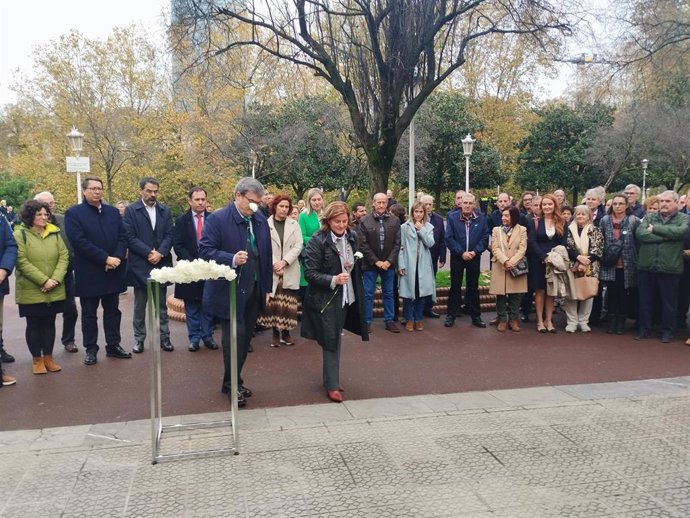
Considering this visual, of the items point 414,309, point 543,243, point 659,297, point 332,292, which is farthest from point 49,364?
point 659,297

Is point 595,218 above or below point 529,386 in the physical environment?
above

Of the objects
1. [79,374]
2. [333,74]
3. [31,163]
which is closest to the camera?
[79,374]

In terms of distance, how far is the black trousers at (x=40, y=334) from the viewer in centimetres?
605

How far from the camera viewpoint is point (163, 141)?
2577 centimetres

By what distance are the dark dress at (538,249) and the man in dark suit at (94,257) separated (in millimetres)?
5471

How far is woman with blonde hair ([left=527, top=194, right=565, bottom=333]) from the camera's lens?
7953 millimetres

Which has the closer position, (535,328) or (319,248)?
(319,248)

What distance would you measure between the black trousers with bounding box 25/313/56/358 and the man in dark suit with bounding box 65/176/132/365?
41 centimetres

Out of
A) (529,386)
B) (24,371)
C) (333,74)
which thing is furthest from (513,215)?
(24,371)

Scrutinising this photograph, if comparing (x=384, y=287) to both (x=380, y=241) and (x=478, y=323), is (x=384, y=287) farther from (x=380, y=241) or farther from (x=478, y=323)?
(x=478, y=323)

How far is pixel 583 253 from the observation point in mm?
7750

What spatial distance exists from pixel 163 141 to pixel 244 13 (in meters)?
16.2

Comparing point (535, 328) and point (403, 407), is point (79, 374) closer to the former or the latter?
point (403, 407)

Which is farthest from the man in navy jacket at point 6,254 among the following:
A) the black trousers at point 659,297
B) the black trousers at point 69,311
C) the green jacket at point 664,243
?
the black trousers at point 659,297
